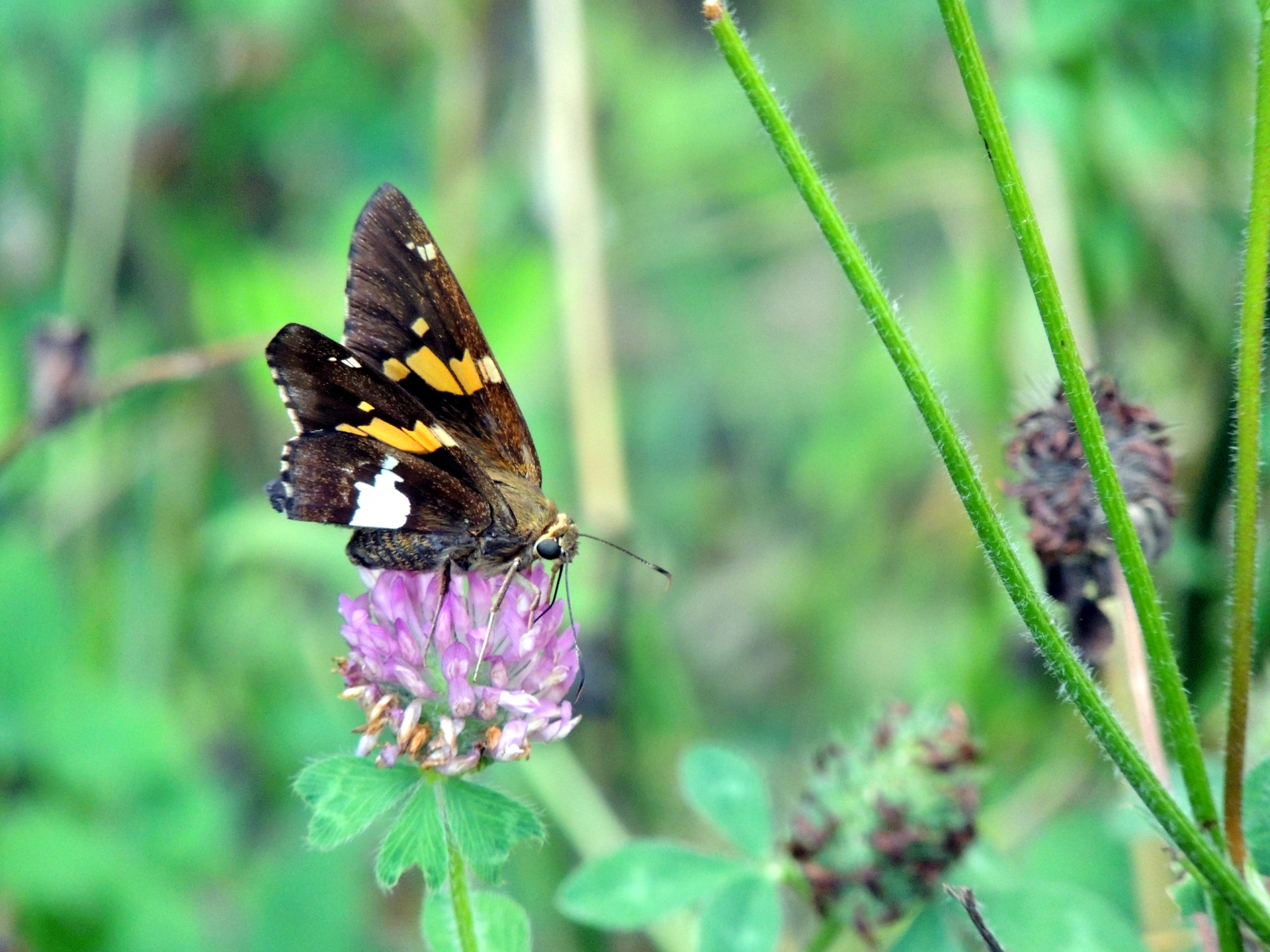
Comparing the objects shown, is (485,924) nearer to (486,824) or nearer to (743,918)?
(486,824)

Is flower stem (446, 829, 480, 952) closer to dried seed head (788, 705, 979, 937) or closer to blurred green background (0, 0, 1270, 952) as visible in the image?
dried seed head (788, 705, 979, 937)

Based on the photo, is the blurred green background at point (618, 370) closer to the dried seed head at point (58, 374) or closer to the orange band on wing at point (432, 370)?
the dried seed head at point (58, 374)

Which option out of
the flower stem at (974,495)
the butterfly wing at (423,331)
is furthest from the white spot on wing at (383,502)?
the flower stem at (974,495)

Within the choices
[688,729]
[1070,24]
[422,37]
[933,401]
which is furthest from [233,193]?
[933,401]

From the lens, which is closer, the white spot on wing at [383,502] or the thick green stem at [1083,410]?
the thick green stem at [1083,410]

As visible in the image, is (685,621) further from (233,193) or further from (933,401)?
(933,401)

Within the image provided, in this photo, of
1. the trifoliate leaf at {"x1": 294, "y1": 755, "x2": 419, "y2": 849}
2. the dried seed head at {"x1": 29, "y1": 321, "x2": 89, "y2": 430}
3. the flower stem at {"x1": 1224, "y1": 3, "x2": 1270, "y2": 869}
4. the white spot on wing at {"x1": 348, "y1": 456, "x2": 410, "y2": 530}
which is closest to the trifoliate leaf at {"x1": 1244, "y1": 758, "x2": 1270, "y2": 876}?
the flower stem at {"x1": 1224, "y1": 3, "x2": 1270, "y2": 869}
